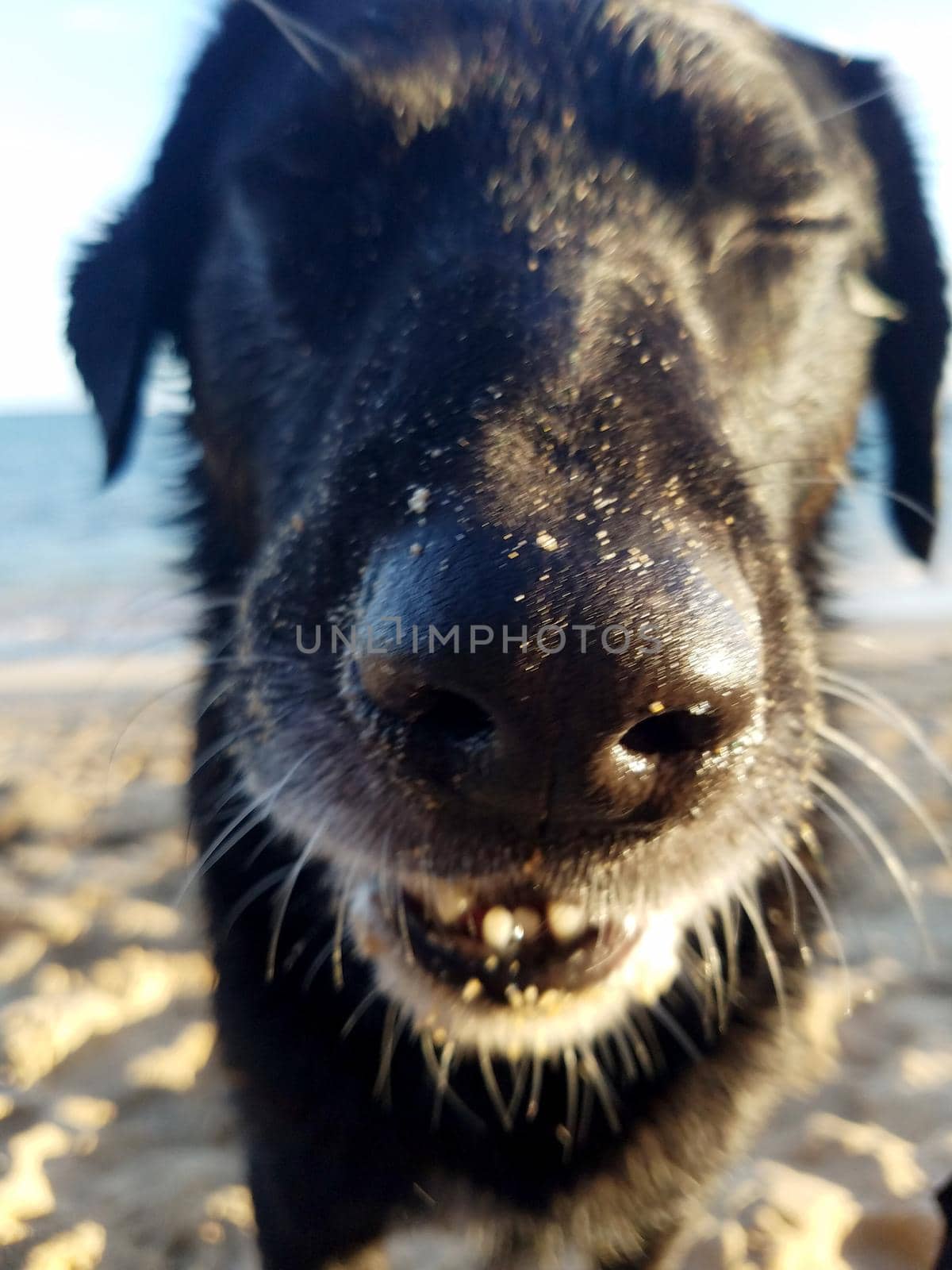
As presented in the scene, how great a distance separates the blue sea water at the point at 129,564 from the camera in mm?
2277

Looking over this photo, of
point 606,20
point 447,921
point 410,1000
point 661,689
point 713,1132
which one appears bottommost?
point 713,1132

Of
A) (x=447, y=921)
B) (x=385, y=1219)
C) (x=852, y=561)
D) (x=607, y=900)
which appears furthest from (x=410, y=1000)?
(x=852, y=561)

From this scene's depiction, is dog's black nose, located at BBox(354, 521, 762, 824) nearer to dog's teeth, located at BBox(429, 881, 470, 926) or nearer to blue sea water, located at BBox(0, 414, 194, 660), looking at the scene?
Answer: dog's teeth, located at BBox(429, 881, 470, 926)

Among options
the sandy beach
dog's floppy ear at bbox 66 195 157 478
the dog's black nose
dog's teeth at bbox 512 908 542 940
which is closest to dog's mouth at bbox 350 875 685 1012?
dog's teeth at bbox 512 908 542 940

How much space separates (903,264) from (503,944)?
1803 millimetres

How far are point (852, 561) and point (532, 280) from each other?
4.15 feet

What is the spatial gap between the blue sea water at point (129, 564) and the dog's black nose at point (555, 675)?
1195 millimetres

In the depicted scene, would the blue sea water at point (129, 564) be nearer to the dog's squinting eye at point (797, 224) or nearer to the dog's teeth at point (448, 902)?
the dog's squinting eye at point (797, 224)

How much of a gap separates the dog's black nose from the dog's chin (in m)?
0.29

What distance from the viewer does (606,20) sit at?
154 cm

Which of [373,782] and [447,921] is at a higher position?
[373,782]

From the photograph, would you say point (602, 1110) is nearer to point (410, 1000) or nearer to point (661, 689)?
point (410, 1000)

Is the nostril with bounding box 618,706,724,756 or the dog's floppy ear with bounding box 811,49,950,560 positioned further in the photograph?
the dog's floppy ear with bounding box 811,49,950,560

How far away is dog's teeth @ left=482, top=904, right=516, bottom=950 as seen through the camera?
1.25 metres
